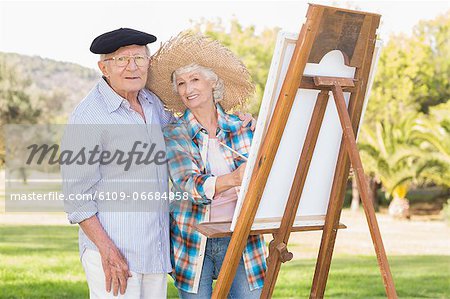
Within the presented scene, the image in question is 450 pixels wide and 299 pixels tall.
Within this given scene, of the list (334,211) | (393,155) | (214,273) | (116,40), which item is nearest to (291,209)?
(334,211)

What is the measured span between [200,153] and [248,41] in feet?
69.1

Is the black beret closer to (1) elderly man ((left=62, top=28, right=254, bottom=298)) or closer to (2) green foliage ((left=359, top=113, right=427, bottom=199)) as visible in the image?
(1) elderly man ((left=62, top=28, right=254, bottom=298))

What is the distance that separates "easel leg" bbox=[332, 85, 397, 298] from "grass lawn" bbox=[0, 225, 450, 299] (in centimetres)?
531

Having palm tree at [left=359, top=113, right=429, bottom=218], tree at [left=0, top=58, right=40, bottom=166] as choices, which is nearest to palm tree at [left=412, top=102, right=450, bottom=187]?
palm tree at [left=359, top=113, right=429, bottom=218]

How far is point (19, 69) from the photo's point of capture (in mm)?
22469

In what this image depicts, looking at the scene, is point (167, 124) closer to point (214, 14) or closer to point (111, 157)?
point (111, 157)

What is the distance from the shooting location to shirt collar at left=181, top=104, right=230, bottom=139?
118 inches

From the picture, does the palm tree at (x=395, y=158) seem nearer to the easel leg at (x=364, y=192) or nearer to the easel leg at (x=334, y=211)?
the easel leg at (x=334, y=211)

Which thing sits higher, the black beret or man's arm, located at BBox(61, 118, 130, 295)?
the black beret

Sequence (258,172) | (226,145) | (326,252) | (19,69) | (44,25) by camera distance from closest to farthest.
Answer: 1. (258,172)
2. (326,252)
3. (226,145)
4. (44,25)
5. (19,69)

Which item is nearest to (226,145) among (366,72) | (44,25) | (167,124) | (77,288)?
(167,124)

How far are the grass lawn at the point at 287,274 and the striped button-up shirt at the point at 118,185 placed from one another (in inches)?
187

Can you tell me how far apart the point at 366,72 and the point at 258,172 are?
0.54 meters

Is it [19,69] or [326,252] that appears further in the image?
[19,69]
